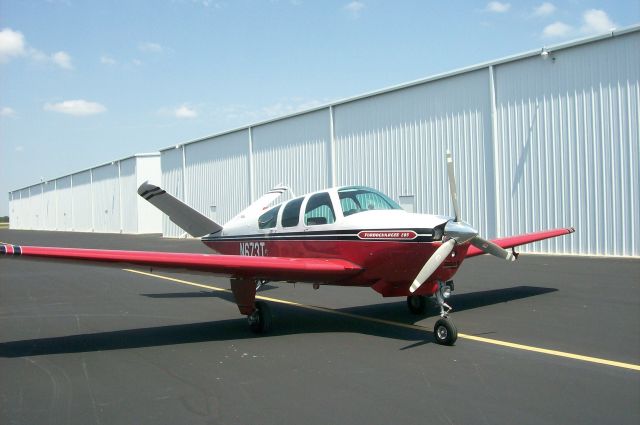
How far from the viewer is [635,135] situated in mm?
16625

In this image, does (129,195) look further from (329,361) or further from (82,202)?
(329,361)

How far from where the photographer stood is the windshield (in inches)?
320

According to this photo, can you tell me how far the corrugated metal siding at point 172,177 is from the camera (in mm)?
42438

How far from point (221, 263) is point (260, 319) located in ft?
4.14

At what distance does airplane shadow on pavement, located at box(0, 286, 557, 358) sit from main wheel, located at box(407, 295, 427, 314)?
5.4 inches

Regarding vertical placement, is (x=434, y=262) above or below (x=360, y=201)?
below

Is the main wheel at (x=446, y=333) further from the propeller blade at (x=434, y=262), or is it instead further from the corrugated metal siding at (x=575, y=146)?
the corrugated metal siding at (x=575, y=146)

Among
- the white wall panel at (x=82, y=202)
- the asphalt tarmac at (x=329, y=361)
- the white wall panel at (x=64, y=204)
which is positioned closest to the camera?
the asphalt tarmac at (x=329, y=361)

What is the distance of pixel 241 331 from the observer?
8.21 metres

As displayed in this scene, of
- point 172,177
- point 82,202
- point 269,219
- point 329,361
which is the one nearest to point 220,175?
point 172,177

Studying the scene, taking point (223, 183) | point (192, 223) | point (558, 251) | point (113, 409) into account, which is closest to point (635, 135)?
point (558, 251)

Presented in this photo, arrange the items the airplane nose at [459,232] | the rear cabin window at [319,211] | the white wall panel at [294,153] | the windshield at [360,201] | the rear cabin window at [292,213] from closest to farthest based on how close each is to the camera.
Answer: the airplane nose at [459,232] → the windshield at [360,201] → the rear cabin window at [319,211] → the rear cabin window at [292,213] → the white wall panel at [294,153]

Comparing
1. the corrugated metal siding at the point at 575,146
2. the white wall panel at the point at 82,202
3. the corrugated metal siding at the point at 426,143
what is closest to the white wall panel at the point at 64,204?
the white wall panel at the point at 82,202

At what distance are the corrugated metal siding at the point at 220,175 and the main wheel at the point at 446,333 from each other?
2791cm
